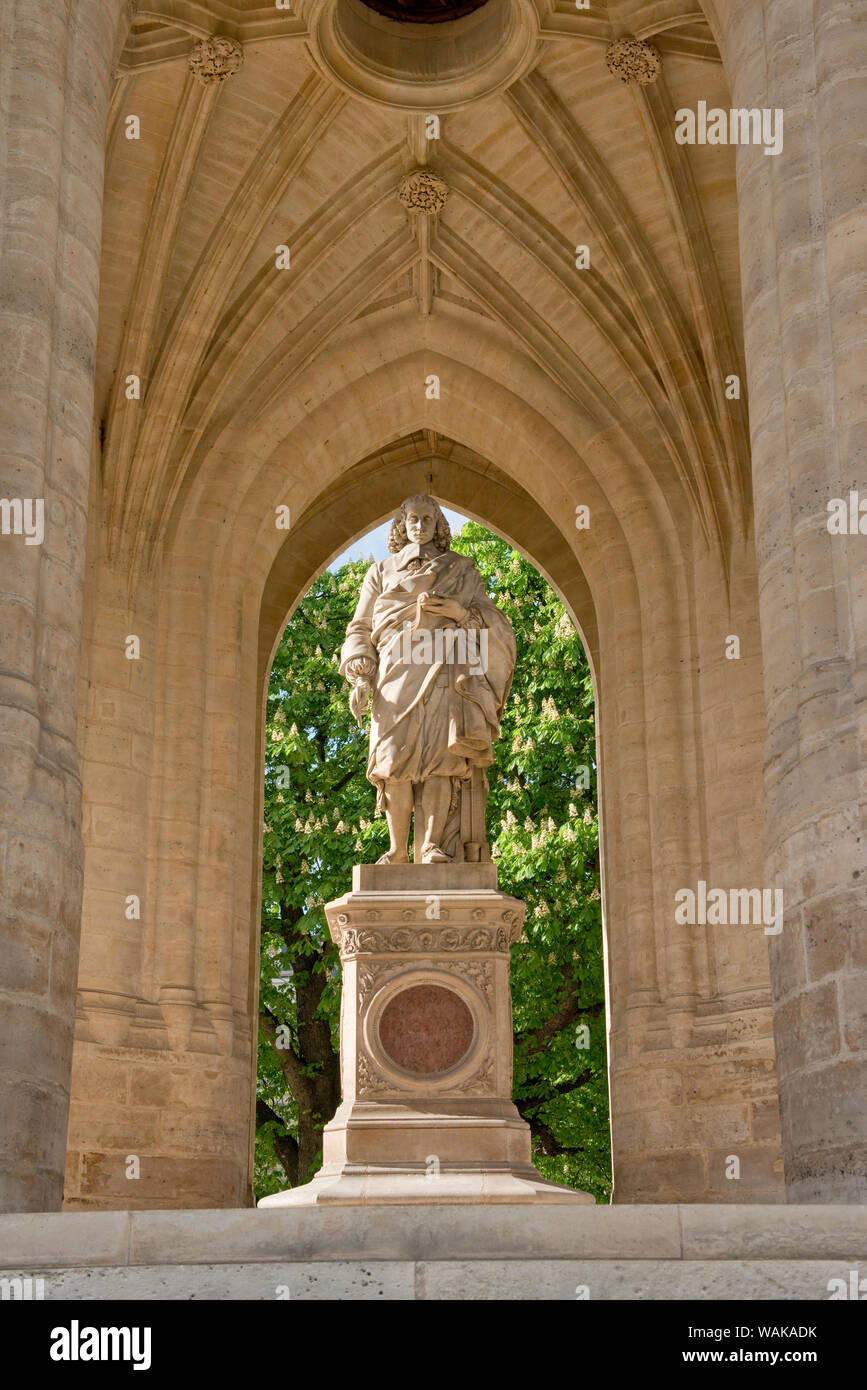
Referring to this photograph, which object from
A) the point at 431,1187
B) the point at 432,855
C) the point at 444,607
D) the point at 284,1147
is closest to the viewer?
the point at 431,1187

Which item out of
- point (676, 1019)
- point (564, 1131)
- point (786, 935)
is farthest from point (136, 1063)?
point (786, 935)

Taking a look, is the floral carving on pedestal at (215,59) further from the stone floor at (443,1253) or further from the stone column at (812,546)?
the stone floor at (443,1253)

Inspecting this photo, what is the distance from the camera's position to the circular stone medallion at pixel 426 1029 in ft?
31.9

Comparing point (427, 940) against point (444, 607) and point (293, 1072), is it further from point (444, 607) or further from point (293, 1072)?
point (293, 1072)

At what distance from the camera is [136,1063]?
14055mm

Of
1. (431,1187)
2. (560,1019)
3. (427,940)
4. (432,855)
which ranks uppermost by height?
(432,855)

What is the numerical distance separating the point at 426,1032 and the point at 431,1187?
1.06 meters

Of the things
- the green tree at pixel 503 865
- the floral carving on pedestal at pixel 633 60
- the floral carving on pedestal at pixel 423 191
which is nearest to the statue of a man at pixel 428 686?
the floral carving on pedestal at pixel 633 60

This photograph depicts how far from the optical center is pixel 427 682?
Answer: 10477 mm

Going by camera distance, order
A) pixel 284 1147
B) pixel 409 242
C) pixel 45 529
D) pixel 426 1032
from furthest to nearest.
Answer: pixel 284 1147, pixel 409 242, pixel 426 1032, pixel 45 529

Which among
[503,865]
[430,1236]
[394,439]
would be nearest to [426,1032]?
[430,1236]

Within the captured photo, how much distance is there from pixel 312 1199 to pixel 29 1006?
2483 millimetres

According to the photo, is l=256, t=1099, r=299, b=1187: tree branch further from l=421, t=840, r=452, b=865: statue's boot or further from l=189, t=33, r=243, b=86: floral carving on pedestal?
l=189, t=33, r=243, b=86: floral carving on pedestal

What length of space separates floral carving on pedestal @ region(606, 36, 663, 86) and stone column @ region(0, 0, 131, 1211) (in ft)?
19.7
